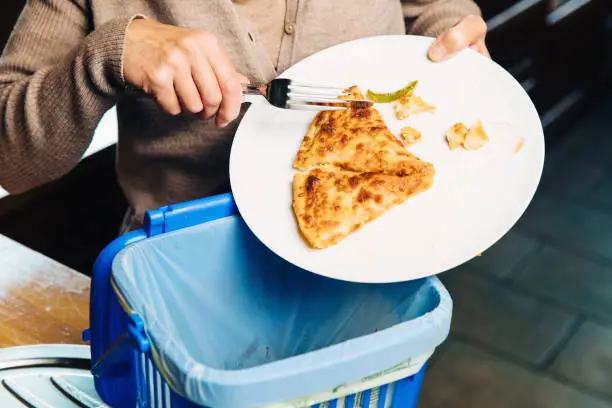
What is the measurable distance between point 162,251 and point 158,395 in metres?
0.16

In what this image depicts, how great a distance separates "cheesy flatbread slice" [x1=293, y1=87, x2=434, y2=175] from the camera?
37.3 inches

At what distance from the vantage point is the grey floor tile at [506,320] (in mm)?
2121

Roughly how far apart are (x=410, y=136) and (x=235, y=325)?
0.32 metres

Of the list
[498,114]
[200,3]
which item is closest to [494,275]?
[498,114]

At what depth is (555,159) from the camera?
2926 millimetres

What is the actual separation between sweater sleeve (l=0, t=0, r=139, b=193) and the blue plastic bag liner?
20 cm

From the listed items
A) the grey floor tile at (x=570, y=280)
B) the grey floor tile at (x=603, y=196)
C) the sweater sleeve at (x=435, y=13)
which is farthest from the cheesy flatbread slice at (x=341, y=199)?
the grey floor tile at (x=603, y=196)

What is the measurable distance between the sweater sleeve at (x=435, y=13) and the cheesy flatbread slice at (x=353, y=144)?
0.25 m

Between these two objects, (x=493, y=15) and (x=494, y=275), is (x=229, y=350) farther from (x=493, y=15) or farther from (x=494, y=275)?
(x=493, y=15)

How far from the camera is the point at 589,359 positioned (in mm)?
2088

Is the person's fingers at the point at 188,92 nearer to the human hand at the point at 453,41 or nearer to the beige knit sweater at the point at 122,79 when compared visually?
the beige knit sweater at the point at 122,79

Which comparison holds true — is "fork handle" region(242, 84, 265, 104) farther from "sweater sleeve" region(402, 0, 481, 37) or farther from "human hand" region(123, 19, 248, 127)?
"sweater sleeve" region(402, 0, 481, 37)

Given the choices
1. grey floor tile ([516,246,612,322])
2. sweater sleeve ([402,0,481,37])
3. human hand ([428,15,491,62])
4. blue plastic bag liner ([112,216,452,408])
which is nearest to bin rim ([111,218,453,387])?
blue plastic bag liner ([112,216,452,408])

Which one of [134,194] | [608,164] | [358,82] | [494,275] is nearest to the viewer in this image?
[358,82]
